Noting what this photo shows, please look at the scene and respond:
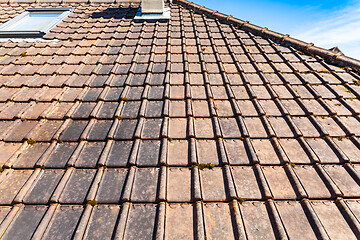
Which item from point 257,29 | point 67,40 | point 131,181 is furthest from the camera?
point 257,29

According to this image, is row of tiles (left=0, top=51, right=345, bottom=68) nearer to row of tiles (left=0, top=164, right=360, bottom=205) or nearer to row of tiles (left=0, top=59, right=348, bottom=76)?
row of tiles (left=0, top=59, right=348, bottom=76)

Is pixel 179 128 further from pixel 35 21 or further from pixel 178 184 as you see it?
pixel 35 21

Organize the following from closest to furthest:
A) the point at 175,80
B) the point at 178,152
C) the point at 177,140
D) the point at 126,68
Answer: the point at 178,152, the point at 177,140, the point at 175,80, the point at 126,68

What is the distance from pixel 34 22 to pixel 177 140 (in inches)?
275

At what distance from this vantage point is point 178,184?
2.43 meters

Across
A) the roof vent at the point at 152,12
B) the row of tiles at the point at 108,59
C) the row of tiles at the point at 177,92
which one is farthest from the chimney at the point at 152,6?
the row of tiles at the point at 177,92

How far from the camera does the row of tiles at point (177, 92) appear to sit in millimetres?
3789

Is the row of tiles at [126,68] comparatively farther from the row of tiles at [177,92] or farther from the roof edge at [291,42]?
the roof edge at [291,42]

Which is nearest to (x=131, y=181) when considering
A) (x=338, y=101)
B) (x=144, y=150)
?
(x=144, y=150)

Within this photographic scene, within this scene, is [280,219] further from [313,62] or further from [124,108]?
[313,62]

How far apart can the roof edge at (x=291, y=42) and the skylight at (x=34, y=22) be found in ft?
16.5

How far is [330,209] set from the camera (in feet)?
7.29

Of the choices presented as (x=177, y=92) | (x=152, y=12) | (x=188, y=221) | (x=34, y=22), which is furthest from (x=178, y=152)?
(x=34, y=22)

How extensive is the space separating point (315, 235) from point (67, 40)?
6.93 m
